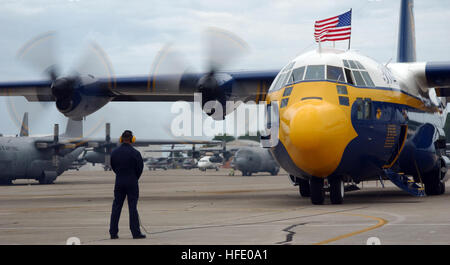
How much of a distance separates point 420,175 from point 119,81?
11.1 meters

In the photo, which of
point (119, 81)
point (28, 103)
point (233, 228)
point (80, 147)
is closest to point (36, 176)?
point (80, 147)

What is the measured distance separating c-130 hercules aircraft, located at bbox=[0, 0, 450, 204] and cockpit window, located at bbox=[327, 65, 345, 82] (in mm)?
25

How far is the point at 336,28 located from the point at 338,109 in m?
6.72

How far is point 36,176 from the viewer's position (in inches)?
1666

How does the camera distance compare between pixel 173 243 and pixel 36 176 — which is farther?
pixel 36 176

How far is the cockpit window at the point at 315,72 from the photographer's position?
14703 mm

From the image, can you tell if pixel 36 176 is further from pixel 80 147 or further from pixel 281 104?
pixel 281 104

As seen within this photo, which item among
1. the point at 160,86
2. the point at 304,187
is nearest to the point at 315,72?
the point at 304,187

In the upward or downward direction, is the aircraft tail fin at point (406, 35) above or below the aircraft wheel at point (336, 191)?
above

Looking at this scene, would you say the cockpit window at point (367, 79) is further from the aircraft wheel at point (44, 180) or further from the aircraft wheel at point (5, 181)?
the aircraft wheel at point (44, 180)

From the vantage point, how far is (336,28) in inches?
789

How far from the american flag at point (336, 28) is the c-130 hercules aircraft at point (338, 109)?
2.05 metres

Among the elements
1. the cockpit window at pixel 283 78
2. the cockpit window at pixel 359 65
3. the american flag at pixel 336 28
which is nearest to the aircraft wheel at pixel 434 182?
the american flag at pixel 336 28

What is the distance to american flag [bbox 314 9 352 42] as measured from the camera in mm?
20016
